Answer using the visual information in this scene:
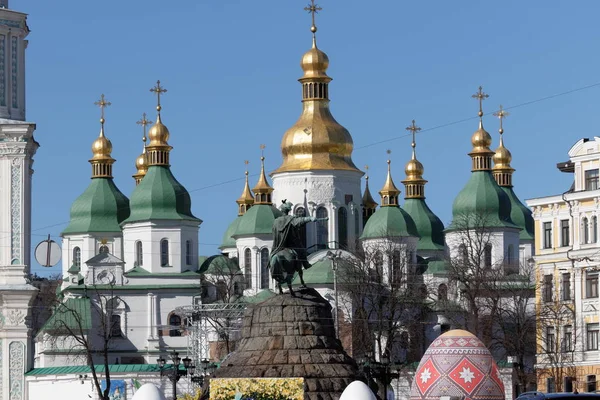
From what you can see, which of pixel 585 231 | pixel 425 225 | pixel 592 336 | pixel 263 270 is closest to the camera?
pixel 592 336

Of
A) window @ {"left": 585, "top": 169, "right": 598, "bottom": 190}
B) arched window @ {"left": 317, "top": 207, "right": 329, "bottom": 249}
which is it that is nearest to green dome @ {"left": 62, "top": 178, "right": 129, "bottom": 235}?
arched window @ {"left": 317, "top": 207, "right": 329, "bottom": 249}

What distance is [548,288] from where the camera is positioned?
70.4 m

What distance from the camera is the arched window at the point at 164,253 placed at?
103 meters

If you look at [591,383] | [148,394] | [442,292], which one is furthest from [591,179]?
[148,394]

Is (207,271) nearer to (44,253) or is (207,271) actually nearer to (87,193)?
(87,193)

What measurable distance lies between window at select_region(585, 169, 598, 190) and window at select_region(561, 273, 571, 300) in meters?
3.27

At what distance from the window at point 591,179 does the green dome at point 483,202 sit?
109 ft

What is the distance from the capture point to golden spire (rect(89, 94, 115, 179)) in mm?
108875

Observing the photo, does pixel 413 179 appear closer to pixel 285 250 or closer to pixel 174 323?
pixel 174 323

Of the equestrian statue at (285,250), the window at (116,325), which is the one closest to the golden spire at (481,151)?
the window at (116,325)

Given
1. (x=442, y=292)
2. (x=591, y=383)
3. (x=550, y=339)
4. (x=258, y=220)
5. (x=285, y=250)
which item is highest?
(x=258, y=220)

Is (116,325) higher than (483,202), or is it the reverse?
(483,202)

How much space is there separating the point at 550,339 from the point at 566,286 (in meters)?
2.31

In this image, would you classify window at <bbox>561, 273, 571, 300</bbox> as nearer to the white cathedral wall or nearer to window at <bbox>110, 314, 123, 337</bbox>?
the white cathedral wall
